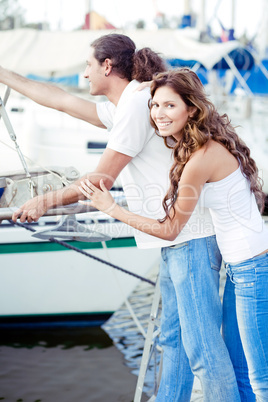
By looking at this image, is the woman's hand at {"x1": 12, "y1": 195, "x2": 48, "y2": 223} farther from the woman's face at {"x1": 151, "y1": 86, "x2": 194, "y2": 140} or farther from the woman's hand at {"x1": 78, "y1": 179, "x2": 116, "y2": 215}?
the woman's face at {"x1": 151, "y1": 86, "x2": 194, "y2": 140}

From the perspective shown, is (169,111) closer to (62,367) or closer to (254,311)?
(254,311)

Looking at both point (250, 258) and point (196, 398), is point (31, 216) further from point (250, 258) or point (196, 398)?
point (196, 398)

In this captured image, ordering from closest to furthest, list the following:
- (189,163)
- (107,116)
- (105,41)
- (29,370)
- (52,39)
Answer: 1. (189,163)
2. (105,41)
3. (107,116)
4. (29,370)
5. (52,39)

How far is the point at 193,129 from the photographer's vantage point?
1856 mm

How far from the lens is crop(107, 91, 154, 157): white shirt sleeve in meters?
1.97

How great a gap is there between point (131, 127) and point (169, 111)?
0.17m

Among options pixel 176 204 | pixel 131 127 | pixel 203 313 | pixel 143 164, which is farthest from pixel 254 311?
pixel 131 127

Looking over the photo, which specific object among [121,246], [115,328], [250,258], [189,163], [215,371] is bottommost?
[115,328]

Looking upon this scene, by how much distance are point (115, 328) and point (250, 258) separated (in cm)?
364

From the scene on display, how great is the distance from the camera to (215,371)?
203cm

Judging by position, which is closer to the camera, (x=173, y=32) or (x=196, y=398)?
(x=196, y=398)

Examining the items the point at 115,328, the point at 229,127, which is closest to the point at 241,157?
the point at 229,127

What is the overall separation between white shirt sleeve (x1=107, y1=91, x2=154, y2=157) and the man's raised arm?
1.79 feet

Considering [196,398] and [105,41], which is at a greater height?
[105,41]
